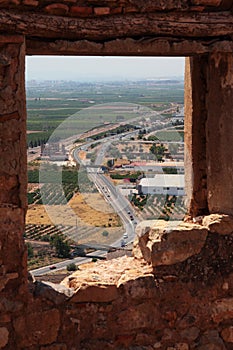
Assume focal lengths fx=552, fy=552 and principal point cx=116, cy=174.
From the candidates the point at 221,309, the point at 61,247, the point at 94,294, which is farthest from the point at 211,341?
the point at 61,247

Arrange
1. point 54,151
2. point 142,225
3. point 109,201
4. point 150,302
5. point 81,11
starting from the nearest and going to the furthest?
point 81,11
point 150,302
point 142,225
point 109,201
point 54,151

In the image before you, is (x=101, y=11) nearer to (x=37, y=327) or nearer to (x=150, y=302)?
(x=150, y=302)

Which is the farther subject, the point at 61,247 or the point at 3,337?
the point at 61,247

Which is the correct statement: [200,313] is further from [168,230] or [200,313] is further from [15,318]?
[15,318]

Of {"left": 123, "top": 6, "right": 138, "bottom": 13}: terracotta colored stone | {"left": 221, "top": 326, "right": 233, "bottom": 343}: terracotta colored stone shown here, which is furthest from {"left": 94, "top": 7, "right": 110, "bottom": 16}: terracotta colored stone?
{"left": 221, "top": 326, "right": 233, "bottom": 343}: terracotta colored stone

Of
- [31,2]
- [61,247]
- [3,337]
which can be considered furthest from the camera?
[61,247]

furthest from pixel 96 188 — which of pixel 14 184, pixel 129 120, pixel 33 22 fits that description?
pixel 33 22
